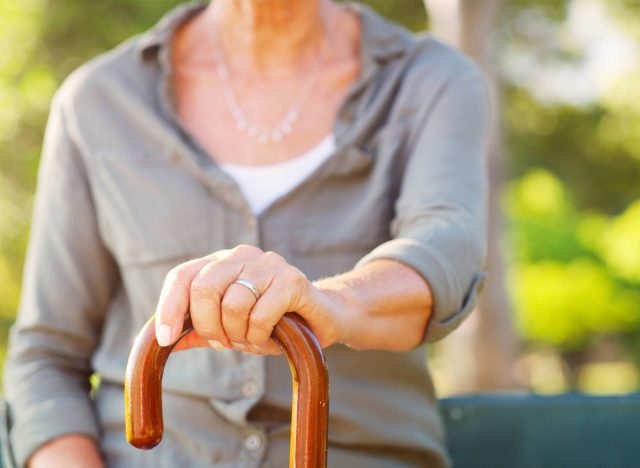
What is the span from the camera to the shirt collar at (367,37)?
1.94 meters

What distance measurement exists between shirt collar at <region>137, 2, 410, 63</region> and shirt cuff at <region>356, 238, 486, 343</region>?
59 cm

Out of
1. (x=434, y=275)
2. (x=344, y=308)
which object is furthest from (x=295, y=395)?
(x=434, y=275)

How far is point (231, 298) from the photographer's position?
1.07 m

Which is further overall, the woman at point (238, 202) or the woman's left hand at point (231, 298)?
the woman at point (238, 202)

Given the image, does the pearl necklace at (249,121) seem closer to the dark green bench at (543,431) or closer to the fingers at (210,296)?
the dark green bench at (543,431)

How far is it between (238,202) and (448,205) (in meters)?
0.40

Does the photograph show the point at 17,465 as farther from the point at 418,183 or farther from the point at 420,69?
the point at 420,69

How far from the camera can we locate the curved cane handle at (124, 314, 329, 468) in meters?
1.06

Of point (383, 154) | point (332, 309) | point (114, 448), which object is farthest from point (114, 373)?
point (332, 309)

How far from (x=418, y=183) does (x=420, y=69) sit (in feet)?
0.95

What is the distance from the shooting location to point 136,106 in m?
1.94

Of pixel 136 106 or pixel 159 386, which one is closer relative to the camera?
pixel 159 386

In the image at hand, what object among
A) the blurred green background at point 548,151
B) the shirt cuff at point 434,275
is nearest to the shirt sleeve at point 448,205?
the shirt cuff at point 434,275

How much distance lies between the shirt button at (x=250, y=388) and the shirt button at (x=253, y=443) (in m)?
0.07
